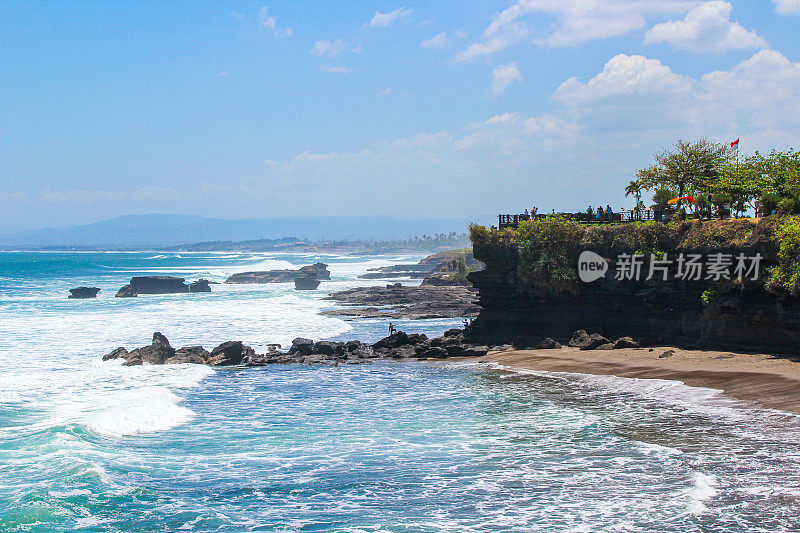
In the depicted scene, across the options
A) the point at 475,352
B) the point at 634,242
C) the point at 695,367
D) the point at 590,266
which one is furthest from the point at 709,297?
the point at 475,352

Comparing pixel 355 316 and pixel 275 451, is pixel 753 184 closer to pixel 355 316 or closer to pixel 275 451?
pixel 275 451

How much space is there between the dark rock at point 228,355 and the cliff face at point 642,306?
12.3 m

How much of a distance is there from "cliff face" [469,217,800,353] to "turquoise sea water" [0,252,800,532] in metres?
6.17

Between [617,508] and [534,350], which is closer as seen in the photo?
[617,508]

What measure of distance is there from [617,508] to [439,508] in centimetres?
358

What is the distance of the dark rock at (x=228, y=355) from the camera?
34.0 m

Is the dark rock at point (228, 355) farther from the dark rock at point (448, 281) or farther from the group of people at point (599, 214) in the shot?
the dark rock at point (448, 281)

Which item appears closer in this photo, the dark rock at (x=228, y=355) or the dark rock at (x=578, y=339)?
the dark rock at (x=578, y=339)

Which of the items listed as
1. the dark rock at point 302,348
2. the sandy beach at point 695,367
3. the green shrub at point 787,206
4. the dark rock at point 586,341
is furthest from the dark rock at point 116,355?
the green shrub at point 787,206

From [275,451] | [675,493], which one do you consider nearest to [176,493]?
[275,451]

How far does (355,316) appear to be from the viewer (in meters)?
57.0

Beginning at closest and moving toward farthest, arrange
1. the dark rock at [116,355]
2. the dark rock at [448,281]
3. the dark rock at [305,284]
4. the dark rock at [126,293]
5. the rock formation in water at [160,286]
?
the dark rock at [116,355] → the dark rock at [126,293] → the dark rock at [448,281] → the rock formation in water at [160,286] → the dark rock at [305,284]

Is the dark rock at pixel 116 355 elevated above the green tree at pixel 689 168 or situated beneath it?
situated beneath

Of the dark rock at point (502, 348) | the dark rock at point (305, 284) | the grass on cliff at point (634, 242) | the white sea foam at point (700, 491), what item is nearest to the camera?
the white sea foam at point (700, 491)
